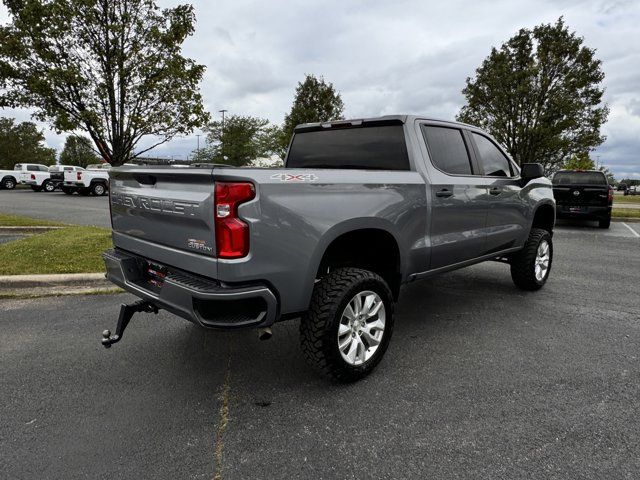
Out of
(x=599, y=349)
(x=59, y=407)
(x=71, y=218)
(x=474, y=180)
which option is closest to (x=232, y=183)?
(x=59, y=407)

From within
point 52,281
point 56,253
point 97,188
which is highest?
point 97,188

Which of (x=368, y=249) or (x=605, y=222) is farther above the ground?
(x=368, y=249)

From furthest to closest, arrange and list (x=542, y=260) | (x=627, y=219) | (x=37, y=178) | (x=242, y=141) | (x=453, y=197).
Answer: (x=242, y=141) → (x=37, y=178) → (x=627, y=219) → (x=542, y=260) → (x=453, y=197)

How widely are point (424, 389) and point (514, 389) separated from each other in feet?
1.94

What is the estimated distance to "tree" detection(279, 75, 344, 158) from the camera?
26.0 metres

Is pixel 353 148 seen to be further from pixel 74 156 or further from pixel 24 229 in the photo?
pixel 74 156

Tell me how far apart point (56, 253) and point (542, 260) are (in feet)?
21.9

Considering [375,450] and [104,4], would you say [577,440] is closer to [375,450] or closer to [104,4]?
[375,450]

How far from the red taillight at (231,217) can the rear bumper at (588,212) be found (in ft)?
40.2

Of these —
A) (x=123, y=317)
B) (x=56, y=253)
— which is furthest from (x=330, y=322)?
(x=56, y=253)

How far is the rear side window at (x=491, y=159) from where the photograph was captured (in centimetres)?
442

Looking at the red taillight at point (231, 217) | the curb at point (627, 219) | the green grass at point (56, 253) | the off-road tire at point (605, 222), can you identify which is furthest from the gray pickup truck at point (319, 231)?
the curb at point (627, 219)

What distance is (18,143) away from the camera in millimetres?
52312

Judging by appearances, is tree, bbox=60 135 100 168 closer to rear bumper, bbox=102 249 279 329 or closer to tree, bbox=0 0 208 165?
tree, bbox=0 0 208 165
